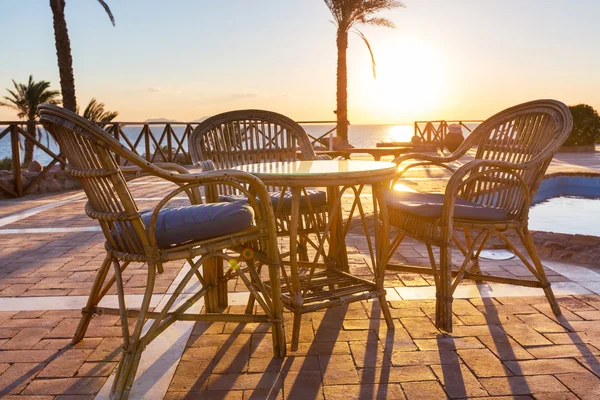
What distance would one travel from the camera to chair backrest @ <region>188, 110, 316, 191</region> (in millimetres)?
2885

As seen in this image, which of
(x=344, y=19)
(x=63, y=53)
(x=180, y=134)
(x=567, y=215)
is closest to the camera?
(x=567, y=215)

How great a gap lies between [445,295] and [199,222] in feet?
3.44

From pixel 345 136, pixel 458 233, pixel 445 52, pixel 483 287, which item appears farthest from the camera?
pixel 345 136

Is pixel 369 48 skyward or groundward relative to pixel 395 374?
skyward

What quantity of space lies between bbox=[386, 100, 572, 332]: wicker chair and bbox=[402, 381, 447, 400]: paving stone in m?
0.45

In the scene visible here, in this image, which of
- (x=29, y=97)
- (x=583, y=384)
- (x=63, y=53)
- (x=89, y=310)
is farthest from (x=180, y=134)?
(x=583, y=384)

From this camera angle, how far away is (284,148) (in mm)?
3162

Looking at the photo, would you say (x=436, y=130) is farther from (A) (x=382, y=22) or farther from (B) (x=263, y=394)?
(B) (x=263, y=394)

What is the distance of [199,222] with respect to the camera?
1.68 meters

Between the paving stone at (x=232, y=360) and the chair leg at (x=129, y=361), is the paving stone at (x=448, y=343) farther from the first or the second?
the chair leg at (x=129, y=361)

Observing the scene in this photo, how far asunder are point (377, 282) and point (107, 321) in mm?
1207

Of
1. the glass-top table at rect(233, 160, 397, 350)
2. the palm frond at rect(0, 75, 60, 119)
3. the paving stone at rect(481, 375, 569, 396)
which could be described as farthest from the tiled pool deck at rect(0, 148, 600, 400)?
the palm frond at rect(0, 75, 60, 119)

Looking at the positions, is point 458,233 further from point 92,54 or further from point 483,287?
point 92,54

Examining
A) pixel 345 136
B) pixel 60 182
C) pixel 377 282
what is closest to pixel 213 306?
pixel 377 282
